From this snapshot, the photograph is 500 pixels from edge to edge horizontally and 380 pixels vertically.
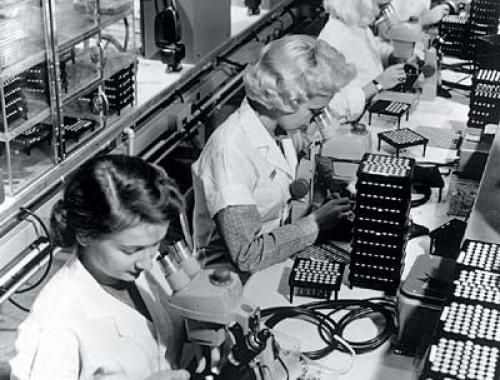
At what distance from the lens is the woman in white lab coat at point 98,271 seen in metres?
1.65

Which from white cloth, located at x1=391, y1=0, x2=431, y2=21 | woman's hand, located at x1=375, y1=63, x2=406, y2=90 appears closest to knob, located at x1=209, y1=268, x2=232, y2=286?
woman's hand, located at x1=375, y1=63, x2=406, y2=90

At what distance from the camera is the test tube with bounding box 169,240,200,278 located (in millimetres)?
1819

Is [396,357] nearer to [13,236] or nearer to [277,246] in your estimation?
[277,246]

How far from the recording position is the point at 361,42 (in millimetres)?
4270

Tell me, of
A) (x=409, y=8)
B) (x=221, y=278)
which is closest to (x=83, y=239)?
(x=221, y=278)

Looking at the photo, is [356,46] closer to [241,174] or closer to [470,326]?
[241,174]

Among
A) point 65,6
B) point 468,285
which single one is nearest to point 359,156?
point 468,285

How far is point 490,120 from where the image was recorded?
333 centimetres

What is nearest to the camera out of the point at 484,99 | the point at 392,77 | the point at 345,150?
the point at 345,150

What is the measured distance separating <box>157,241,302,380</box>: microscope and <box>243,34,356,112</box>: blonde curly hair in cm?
77

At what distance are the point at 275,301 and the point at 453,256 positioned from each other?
58 cm

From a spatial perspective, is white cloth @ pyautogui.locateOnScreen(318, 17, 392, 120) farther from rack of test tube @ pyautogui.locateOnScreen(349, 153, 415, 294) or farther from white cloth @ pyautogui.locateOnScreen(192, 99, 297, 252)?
rack of test tube @ pyautogui.locateOnScreen(349, 153, 415, 294)

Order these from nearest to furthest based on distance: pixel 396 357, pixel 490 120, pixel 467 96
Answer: pixel 396 357
pixel 490 120
pixel 467 96

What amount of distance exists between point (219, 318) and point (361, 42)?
9.25 feet
